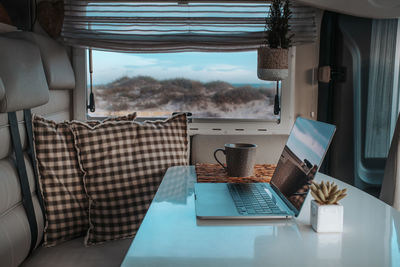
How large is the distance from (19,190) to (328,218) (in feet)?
3.92

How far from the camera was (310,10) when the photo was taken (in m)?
2.29

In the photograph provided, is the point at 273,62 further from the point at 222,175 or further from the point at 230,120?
the point at 222,175

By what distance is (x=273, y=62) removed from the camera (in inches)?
78.4

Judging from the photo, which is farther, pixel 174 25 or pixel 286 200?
pixel 174 25

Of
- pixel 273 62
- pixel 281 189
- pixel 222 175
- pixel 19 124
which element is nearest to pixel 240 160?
pixel 222 175

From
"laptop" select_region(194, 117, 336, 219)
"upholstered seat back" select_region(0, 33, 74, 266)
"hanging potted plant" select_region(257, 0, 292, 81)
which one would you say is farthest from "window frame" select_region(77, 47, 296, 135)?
"laptop" select_region(194, 117, 336, 219)

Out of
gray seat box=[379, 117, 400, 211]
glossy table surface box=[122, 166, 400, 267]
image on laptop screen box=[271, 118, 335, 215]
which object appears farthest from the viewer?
gray seat box=[379, 117, 400, 211]

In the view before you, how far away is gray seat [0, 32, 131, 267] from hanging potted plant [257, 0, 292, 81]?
3.23ft

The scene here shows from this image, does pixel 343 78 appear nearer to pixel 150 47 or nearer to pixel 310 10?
pixel 310 10

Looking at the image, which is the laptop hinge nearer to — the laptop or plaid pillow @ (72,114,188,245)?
the laptop

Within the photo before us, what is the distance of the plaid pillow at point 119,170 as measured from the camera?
1.85 m

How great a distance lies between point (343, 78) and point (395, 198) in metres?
0.81

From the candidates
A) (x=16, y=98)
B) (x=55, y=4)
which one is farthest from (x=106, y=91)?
(x=16, y=98)

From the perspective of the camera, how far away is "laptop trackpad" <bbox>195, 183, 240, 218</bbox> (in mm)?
1110
